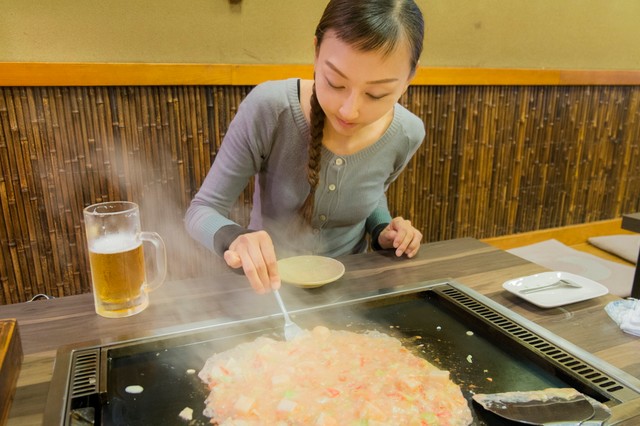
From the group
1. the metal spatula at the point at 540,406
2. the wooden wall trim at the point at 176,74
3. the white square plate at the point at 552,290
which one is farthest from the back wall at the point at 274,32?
the metal spatula at the point at 540,406

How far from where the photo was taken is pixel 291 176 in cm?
176

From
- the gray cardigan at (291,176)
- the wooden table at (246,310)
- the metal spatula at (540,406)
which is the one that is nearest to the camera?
the metal spatula at (540,406)

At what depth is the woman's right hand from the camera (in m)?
1.18

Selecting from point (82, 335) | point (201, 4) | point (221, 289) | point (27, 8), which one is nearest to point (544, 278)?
point (221, 289)

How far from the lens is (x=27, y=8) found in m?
2.19

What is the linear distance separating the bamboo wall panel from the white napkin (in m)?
2.00

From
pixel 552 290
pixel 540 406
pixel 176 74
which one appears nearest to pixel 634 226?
pixel 552 290

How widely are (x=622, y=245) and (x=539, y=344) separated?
3.07 m

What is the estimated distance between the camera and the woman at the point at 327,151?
4.22 feet

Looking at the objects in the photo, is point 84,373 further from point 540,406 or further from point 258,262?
point 540,406

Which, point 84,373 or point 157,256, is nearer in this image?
point 84,373

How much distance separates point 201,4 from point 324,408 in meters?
2.21

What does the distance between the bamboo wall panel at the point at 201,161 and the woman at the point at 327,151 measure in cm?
89

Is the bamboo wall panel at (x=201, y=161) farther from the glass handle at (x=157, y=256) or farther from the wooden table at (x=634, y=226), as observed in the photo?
the glass handle at (x=157, y=256)
